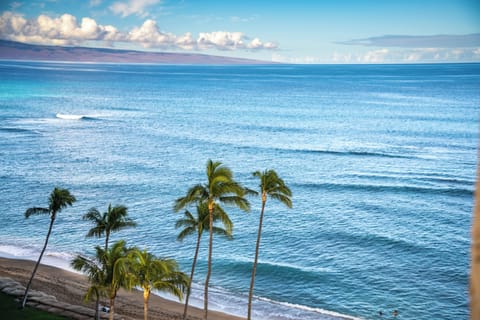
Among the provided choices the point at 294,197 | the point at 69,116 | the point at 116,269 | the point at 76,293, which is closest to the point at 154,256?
the point at 116,269

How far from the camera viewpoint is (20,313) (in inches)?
1427

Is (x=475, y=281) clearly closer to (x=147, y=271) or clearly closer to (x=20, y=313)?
(x=147, y=271)

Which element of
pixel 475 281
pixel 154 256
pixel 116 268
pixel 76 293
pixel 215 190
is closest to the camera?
pixel 475 281

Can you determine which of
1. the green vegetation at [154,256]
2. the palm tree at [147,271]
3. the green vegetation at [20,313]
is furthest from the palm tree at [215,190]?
the green vegetation at [20,313]

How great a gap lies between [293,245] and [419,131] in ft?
259

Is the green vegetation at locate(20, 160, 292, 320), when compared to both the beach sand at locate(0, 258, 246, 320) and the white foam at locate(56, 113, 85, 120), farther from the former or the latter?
the white foam at locate(56, 113, 85, 120)

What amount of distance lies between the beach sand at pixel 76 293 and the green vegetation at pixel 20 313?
604 cm

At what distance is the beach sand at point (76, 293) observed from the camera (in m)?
43.4

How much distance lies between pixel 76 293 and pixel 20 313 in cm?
1037

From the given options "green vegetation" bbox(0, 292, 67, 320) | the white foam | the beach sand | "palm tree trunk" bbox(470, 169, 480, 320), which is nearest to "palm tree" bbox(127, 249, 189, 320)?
"green vegetation" bbox(0, 292, 67, 320)

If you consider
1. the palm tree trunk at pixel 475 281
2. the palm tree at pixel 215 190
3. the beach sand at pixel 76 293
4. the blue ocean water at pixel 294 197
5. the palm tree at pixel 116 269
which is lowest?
the beach sand at pixel 76 293

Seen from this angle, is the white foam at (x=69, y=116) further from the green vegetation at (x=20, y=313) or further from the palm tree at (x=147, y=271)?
the palm tree at (x=147, y=271)

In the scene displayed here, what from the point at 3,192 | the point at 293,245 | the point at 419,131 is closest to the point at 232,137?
the point at 419,131

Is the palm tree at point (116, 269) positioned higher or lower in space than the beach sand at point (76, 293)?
higher
